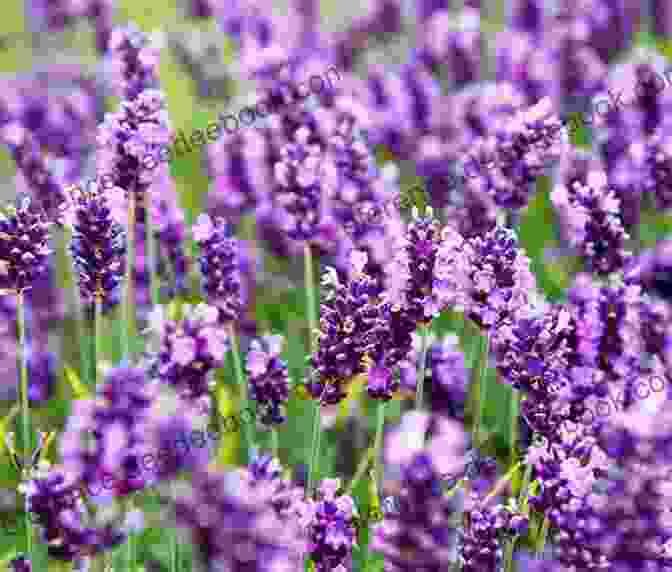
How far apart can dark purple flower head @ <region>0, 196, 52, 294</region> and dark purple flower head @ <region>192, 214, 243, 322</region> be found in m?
0.45

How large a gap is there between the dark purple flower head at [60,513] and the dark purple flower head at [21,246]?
0.63 m

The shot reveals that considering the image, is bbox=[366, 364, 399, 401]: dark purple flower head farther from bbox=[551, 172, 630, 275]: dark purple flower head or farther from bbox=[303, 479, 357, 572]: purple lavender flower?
bbox=[551, 172, 630, 275]: dark purple flower head

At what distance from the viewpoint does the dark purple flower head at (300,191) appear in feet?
11.6

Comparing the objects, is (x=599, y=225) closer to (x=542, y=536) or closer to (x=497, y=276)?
(x=497, y=276)

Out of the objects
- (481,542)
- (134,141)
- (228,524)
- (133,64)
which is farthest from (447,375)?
(228,524)

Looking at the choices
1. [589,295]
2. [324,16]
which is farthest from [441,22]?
[589,295]

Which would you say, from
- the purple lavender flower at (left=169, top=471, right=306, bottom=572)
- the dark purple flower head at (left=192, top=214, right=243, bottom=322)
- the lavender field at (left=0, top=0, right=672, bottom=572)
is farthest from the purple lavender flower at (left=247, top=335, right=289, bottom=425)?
the purple lavender flower at (left=169, top=471, right=306, bottom=572)

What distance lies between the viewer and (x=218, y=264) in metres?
3.21

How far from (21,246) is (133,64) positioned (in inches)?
44.4

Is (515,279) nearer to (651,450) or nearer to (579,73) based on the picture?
(651,450)

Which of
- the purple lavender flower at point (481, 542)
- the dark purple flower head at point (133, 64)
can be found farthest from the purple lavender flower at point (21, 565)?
the dark purple flower head at point (133, 64)

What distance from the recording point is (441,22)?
6.42 meters

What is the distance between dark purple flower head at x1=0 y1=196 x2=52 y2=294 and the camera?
2.85 meters

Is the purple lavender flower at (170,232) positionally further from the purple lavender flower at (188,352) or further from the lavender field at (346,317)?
the purple lavender flower at (188,352)
